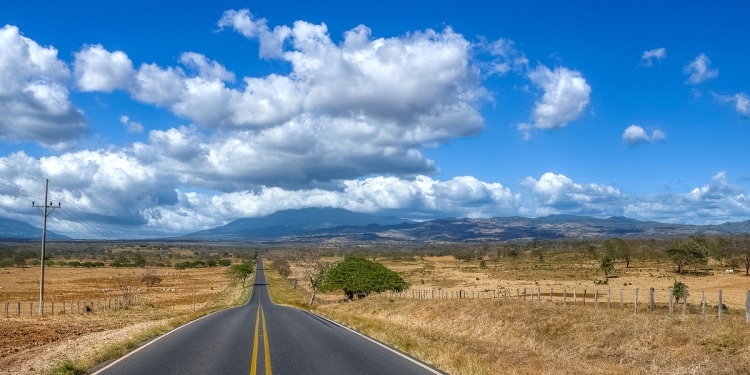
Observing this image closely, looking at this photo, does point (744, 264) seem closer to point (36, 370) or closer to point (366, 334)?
point (366, 334)

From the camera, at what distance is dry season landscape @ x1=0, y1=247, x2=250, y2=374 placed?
18.4m

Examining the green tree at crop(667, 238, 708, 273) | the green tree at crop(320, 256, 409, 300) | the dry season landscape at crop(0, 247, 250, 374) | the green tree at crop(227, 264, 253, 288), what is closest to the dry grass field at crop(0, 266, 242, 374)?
the dry season landscape at crop(0, 247, 250, 374)

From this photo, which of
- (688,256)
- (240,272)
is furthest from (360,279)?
(240,272)

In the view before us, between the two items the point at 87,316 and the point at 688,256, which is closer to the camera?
the point at 87,316

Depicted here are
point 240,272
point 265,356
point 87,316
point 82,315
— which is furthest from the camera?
point 240,272

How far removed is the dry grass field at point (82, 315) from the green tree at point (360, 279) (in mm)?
14669

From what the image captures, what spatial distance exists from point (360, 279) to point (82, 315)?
3254cm

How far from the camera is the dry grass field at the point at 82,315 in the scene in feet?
66.2

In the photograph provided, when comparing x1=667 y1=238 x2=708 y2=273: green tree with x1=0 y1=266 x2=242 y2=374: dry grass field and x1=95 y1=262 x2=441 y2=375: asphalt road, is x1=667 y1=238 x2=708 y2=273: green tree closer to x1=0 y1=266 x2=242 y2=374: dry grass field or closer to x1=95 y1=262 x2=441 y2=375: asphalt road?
x1=0 y1=266 x2=242 y2=374: dry grass field

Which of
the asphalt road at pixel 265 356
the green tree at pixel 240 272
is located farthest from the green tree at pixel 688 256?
the asphalt road at pixel 265 356

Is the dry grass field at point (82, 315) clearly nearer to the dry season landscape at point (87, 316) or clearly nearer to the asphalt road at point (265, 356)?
the dry season landscape at point (87, 316)

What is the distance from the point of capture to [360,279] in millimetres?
70812

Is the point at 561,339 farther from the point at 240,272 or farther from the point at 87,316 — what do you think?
the point at 240,272

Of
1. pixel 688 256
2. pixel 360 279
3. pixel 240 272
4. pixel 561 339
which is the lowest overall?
pixel 240 272
